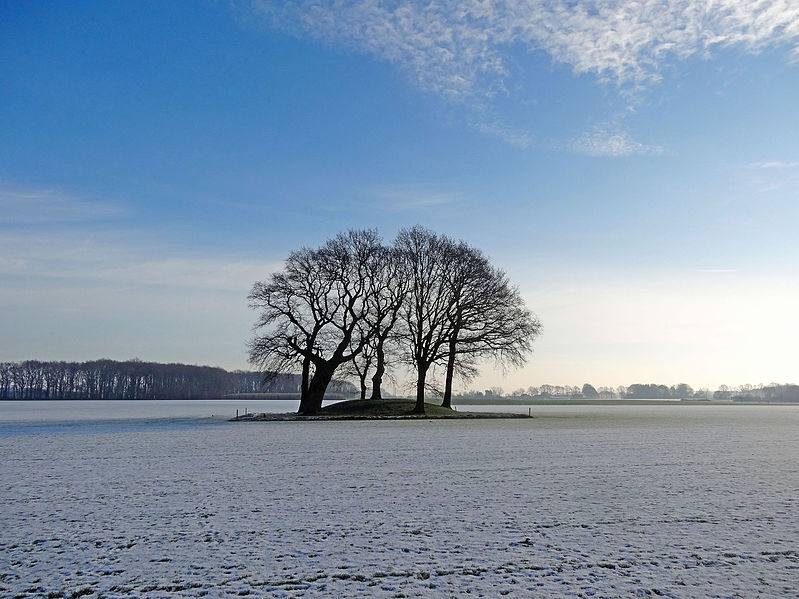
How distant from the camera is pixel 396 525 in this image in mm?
12562

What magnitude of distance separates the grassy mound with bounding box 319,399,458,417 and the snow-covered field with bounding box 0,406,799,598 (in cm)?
2998

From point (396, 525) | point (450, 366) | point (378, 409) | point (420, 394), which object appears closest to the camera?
point (396, 525)

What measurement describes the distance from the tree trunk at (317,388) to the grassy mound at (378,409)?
910 millimetres

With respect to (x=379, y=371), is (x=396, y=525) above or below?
below

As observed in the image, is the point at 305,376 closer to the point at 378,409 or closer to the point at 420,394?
the point at 378,409

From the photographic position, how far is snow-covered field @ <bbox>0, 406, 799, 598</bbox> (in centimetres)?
918

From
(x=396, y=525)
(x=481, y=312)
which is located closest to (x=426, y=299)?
(x=481, y=312)

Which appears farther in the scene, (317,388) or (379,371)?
(379,371)

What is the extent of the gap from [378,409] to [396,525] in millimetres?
43639

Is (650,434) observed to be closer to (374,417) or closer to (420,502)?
(374,417)

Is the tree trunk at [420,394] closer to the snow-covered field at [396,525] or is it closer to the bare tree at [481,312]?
the bare tree at [481,312]

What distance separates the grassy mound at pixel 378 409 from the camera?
5453 cm

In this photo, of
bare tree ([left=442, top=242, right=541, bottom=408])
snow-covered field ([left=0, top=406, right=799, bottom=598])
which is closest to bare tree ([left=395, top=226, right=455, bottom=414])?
bare tree ([left=442, top=242, right=541, bottom=408])

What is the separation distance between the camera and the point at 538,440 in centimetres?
3173
